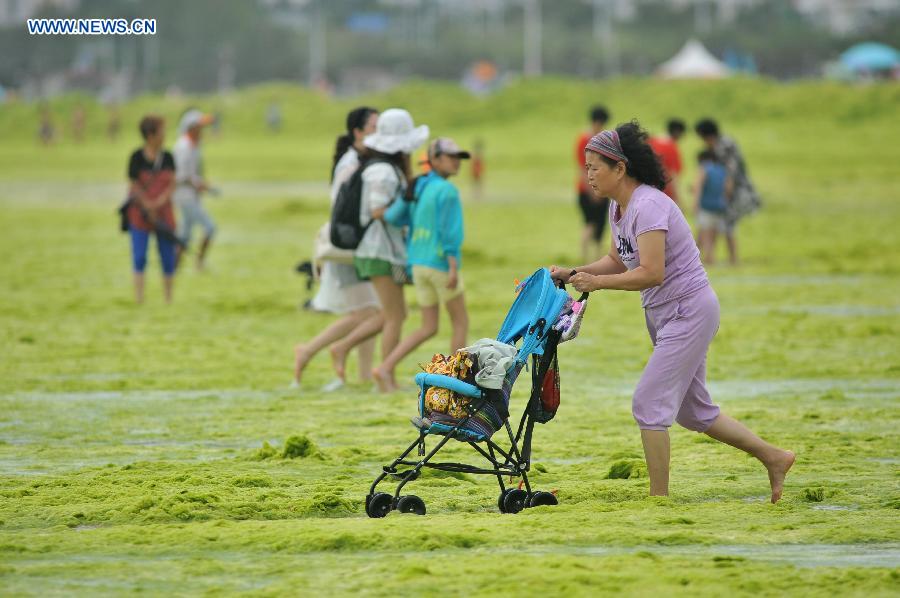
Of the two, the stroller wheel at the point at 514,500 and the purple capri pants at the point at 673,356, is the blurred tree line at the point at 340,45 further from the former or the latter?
the stroller wheel at the point at 514,500

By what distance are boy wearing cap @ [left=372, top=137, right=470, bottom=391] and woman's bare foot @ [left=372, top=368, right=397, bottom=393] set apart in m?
0.38

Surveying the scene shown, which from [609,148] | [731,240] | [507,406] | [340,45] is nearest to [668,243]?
[609,148]

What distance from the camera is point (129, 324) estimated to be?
15.7m

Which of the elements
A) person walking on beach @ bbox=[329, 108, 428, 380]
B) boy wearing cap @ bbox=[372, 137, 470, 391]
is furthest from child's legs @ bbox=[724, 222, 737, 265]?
boy wearing cap @ bbox=[372, 137, 470, 391]

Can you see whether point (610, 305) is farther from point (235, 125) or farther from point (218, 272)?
point (235, 125)

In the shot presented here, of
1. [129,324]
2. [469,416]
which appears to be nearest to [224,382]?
[129,324]

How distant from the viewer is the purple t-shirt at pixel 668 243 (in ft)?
24.1

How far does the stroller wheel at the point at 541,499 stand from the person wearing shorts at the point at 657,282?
47 centimetres

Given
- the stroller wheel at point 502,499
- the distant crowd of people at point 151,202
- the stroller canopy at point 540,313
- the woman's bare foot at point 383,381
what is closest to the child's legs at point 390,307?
the woman's bare foot at point 383,381

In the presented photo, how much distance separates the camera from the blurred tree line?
136375 mm

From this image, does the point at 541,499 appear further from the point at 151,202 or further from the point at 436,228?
the point at 151,202

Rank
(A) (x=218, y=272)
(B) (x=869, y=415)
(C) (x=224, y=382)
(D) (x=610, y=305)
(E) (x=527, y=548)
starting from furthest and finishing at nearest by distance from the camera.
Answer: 1. (A) (x=218, y=272)
2. (D) (x=610, y=305)
3. (C) (x=224, y=382)
4. (B) (x=869, y=415)
5. (E) (x=527, y=548)

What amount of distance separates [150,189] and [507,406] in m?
9.68

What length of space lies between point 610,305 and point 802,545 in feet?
33.9
